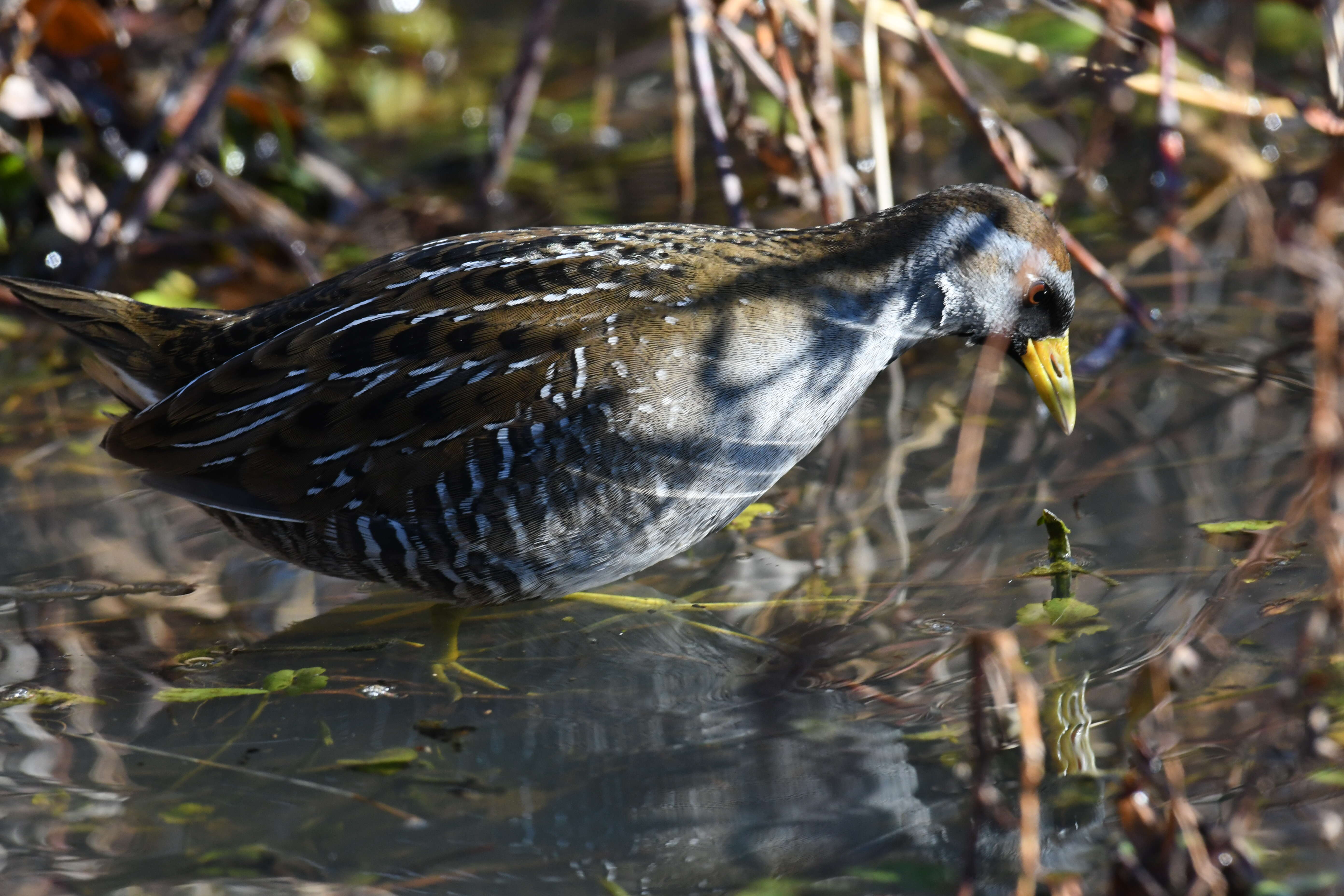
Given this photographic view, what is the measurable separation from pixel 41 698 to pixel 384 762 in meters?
0.84

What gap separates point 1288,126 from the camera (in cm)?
584

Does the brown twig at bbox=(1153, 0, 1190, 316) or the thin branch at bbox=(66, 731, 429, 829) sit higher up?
the brown twig at bbox=(1153, 0, 1190, 316)

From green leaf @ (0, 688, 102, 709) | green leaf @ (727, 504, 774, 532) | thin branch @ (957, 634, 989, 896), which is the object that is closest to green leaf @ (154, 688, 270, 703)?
green leaf @ (0, 688, 102, 709)

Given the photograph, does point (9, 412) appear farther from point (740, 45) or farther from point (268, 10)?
point (740, 45)

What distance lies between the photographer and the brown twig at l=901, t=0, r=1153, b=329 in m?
4.05

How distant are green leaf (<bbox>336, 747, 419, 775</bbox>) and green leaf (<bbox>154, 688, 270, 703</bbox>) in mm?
363

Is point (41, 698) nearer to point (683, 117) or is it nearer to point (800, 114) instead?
point (800, 114)

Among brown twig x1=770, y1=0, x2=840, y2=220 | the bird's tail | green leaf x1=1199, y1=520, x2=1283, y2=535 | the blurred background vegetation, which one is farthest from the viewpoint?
brown twig x1=770, y1=0, x2=840, y2=220

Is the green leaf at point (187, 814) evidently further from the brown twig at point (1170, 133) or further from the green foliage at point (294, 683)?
the brown twig at point (1170, 133)

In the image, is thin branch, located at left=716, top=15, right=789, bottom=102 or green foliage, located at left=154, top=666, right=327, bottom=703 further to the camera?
thin branch, located at left=716, top=15, right=789, bottom=102

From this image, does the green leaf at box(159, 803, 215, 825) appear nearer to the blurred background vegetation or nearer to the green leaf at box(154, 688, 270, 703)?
the blurred background vegetation

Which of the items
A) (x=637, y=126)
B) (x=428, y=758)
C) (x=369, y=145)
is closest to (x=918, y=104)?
(x=637, y=126)

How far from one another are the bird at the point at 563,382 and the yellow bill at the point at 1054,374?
0.01m

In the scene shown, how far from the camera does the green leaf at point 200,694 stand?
2.90 m
